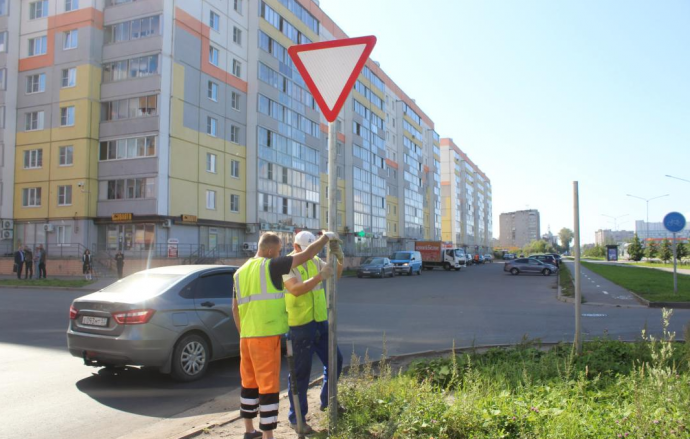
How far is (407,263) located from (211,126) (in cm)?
1791

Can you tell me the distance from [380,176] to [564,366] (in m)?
63.7

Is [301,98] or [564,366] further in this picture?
[301,98]

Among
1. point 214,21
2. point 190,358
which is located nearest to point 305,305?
point 190,358

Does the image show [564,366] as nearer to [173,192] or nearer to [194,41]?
[173,192]

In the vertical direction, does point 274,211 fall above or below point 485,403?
above

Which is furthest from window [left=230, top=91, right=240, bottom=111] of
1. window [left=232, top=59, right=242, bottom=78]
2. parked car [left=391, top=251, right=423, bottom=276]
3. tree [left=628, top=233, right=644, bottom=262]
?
tree [left=628, top=233, right=644, bottom=262]

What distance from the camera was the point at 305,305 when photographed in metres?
4.71

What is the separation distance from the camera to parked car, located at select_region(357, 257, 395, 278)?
118ft

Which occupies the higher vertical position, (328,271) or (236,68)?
(236,68)

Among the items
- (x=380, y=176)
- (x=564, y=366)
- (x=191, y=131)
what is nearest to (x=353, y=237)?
(x=380, y=176)

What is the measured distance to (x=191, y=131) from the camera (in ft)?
117

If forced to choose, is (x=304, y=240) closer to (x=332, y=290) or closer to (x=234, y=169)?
(x=332, y=290)

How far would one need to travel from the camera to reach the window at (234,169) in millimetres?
39406

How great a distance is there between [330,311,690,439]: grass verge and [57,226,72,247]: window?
1366 inches
